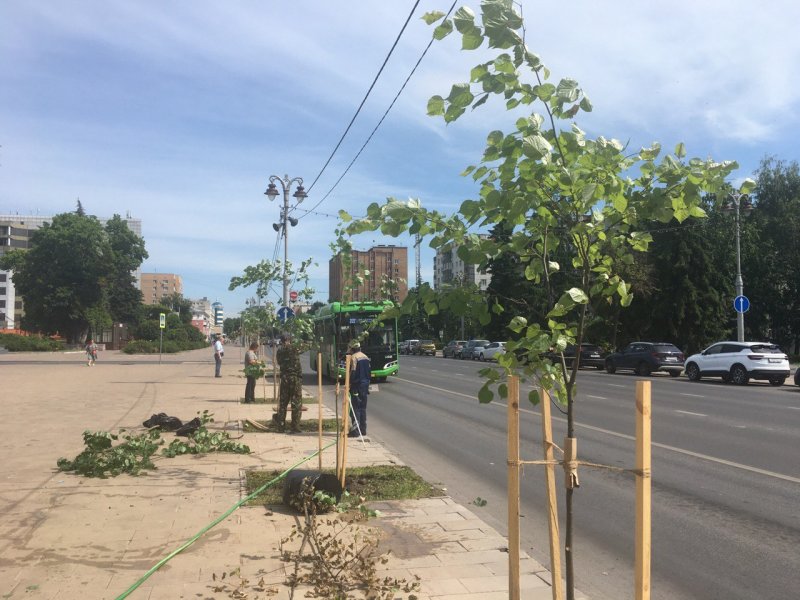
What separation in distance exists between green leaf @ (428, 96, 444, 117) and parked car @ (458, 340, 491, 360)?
A: 1967 inches

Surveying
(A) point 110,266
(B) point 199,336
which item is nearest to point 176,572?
(A) point 110,266

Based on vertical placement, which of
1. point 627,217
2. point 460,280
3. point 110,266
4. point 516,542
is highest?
point 110,266

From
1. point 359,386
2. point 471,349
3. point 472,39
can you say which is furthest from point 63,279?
point 472,39

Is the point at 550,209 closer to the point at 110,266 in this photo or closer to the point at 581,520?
the point at 581,520

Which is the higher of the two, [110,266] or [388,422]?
[110,266]

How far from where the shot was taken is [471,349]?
54.2 m

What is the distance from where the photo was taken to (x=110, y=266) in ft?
236

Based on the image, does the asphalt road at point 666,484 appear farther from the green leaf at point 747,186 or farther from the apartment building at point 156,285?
the apartment building at point 156,285

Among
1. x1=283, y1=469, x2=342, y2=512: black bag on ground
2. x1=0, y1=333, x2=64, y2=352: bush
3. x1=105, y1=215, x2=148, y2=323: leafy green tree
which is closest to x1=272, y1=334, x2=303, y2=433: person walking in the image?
x1=283, y1=469, x2=342, y2=512: black bag on ground

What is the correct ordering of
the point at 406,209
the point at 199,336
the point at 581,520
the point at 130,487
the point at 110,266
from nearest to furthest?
the point at 406,209 → the point at 581,520 → the point at 130,487 → the point at 110,266 → the point at 199,336

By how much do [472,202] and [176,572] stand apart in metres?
3.66

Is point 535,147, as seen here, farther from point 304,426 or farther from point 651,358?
point 651,358

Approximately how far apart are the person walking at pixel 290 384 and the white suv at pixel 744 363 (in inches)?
769

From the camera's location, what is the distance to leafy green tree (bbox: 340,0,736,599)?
106 inches
